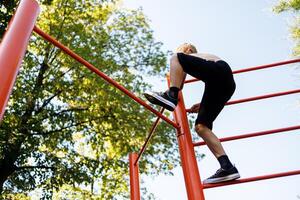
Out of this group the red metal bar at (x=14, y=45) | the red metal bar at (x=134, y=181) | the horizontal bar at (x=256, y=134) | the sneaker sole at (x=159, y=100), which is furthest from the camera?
the red metal bar at (x=134, y=181)

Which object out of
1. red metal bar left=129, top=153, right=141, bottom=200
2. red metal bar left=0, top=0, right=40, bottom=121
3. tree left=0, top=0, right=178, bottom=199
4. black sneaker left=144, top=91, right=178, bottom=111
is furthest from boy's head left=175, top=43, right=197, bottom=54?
tree left=0, top=0, right=178, bottom=199

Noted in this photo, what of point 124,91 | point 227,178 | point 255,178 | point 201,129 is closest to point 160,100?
point 124,91

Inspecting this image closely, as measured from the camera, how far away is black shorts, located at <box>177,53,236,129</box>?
8.62ft

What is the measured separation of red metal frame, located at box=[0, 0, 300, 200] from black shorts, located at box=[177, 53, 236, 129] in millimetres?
175

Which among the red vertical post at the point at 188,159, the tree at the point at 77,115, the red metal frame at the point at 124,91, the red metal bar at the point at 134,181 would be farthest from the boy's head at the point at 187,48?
the tree at the point at 77,115

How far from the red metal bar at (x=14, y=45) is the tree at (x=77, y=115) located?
6750 mm

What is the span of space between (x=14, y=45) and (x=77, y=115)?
9.12 meters

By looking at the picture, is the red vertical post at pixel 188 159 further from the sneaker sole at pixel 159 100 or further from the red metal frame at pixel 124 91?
the sneaker sole at pixel 159 100

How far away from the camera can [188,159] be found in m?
2.49

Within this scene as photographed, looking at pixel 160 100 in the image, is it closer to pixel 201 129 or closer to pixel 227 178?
pixel 201 129

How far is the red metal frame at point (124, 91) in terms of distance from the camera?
136 centimetres

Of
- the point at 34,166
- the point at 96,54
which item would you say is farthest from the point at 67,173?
the point at 96,54

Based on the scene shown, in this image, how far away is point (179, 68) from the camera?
105 inches

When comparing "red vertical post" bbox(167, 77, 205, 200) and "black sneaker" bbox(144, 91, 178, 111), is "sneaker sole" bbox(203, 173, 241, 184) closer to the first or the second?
"red vertical post" bbox(167, 77, 205, 200)
